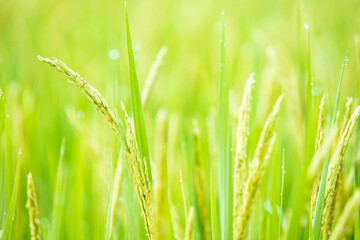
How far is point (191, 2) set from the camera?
3070mm

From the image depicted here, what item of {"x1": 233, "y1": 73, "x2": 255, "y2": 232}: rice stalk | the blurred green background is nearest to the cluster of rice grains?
{"x1": 233, "y1": 73, "x2": 255, "y2": 232}: rice stalk

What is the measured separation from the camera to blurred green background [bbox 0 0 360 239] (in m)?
0.98

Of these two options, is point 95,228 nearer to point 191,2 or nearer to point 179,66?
point 179,66

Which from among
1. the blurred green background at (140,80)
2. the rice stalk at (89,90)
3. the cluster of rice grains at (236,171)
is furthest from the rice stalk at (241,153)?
the rice stalk at (89,90)

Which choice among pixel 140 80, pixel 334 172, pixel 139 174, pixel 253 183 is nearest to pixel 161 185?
pixel 139 174

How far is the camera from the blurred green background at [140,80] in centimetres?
98

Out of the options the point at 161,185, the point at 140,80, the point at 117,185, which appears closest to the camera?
the point at 161,185

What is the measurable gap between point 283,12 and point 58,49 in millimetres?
1518

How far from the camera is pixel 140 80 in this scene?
2.01 metres

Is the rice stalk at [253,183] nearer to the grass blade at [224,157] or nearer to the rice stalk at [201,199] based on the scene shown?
the grass blade at [224,157]

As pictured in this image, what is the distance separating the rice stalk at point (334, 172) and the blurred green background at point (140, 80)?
13 cm

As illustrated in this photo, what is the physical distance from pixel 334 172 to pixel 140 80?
4.93ft

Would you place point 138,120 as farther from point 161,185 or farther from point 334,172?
point 334,172

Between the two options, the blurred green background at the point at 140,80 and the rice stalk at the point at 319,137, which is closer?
the rice stalk at the point at 319,137
